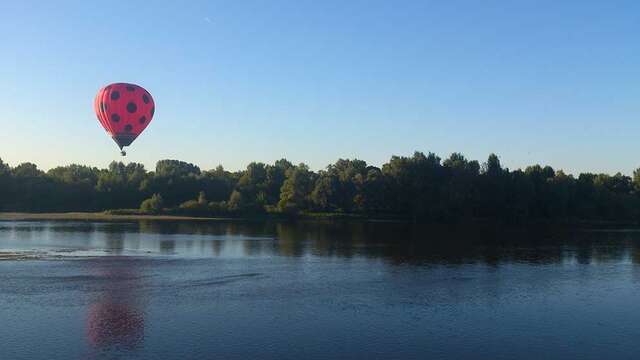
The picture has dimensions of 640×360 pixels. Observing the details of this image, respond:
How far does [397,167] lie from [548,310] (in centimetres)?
7226

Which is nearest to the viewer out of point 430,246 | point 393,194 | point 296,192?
point 430,246

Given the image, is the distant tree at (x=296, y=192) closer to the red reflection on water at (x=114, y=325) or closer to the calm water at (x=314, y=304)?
the calm water at (x=314, y=304)

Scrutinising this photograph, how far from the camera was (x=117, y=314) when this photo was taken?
74.5 ft

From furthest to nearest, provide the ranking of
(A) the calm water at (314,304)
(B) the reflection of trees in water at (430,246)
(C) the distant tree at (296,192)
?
1. (C) the distant tree at (296,192)
2. (B) the reflection of trees in water at (430,246)
3. (A) the calm water at (314,304)

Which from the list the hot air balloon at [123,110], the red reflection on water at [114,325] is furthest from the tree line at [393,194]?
the red reflection on water at [114,325]

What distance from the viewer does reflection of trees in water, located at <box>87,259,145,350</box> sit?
1930 centimetres

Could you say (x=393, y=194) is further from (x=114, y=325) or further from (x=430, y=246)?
(x=114, y=325)

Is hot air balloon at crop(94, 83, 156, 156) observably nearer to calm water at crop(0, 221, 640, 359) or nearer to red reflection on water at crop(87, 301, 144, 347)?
calm water at crop(0, 221, 640, 359)

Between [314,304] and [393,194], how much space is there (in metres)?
71.0

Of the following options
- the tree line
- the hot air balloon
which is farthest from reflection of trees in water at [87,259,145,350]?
the tree line

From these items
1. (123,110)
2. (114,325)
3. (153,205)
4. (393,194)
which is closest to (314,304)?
(114,325)

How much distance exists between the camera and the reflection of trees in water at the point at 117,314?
19.3 meters

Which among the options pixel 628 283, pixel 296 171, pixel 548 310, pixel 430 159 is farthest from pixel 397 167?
pixel 548 310

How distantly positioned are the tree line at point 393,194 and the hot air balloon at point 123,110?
44839 millimetres
